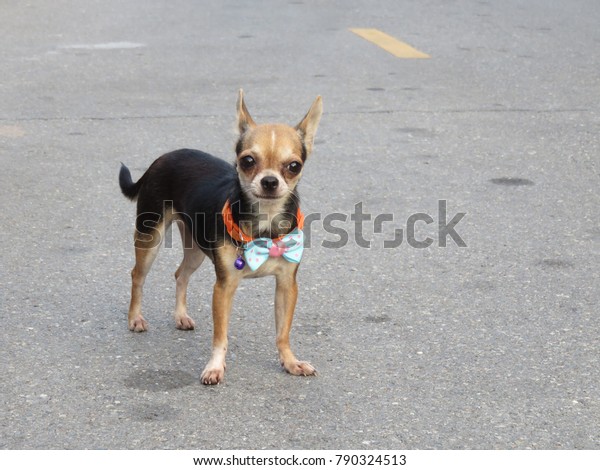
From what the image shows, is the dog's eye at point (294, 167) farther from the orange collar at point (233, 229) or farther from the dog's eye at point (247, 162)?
the orange collar at point (233, 229)

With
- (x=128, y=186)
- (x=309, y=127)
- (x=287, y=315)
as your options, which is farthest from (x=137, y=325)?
(x=309, y=127)

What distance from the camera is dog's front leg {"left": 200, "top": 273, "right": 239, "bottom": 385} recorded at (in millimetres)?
4738

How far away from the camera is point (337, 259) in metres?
6.46

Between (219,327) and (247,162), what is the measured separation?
2.50 ft

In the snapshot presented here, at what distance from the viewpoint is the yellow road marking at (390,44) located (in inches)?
511

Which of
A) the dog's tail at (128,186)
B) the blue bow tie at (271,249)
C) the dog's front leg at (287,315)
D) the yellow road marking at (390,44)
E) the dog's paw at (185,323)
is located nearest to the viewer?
the blue bow tie at (271,249)

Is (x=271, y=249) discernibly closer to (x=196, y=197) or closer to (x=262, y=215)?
(x=262, y=215)

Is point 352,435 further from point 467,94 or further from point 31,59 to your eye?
point 31,59

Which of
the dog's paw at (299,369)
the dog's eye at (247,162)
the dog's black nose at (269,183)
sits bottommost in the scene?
the dog's paw at (299,369)

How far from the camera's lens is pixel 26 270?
6.12m

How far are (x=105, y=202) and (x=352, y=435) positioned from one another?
366 cm

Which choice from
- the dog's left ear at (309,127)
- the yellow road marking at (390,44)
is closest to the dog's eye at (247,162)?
the dog's left ear at (309,127)

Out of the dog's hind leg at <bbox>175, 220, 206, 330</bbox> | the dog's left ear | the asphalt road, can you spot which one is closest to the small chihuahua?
the dog's left ear

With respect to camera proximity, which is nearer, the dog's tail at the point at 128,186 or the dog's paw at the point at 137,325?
the dog's paw at the point at 137,325
